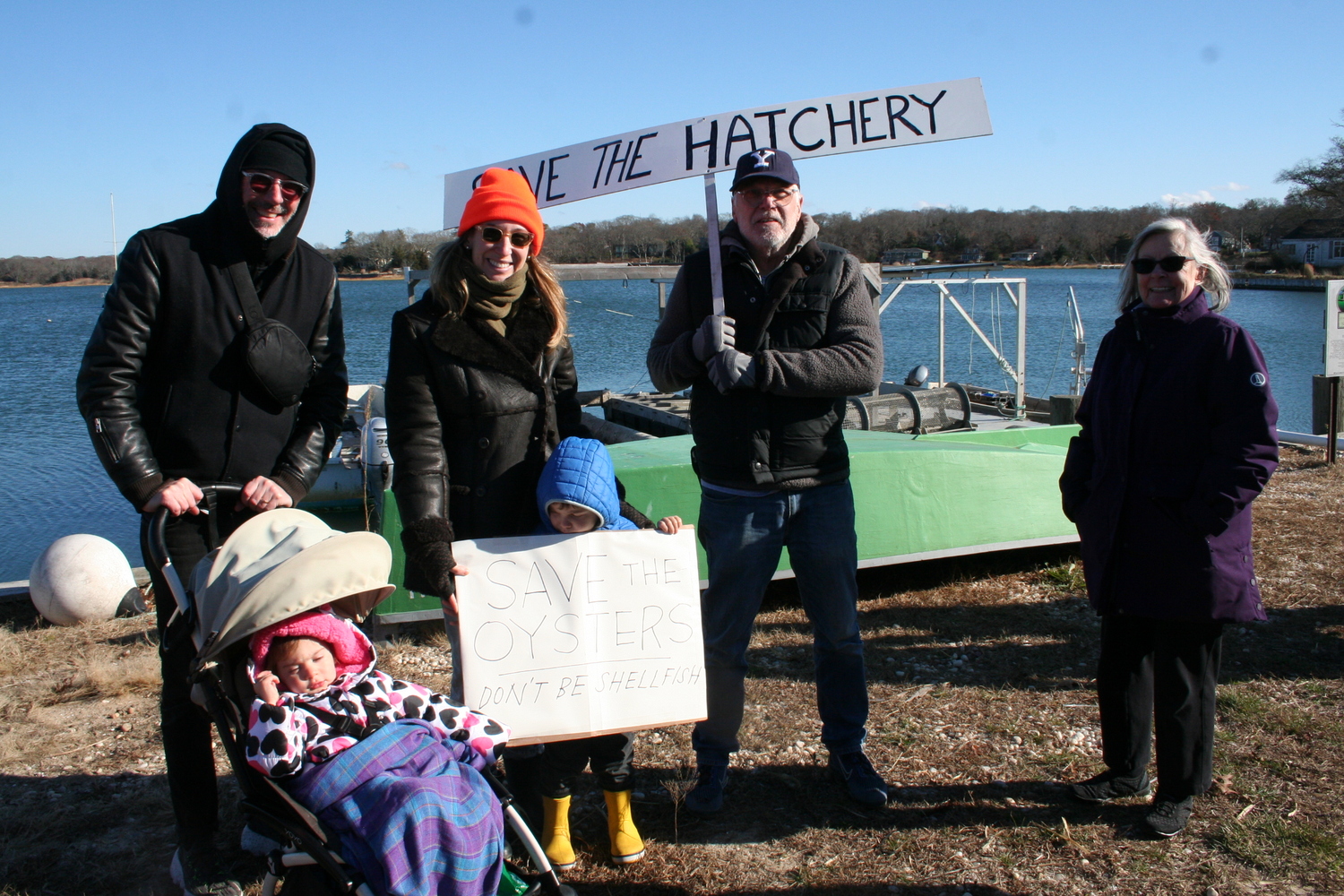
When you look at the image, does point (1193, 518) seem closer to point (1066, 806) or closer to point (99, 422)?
point (1066, 806)

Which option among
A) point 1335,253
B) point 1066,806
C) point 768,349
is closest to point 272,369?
point 768,349

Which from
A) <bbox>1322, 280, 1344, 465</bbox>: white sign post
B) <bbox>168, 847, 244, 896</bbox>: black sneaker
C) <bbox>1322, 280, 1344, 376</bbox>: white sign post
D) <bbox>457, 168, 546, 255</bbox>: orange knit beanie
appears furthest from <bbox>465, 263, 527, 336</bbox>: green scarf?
<bbox>1322, 280, 1344, 376</bbox>: white sign post

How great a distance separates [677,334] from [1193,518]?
5.69 ft

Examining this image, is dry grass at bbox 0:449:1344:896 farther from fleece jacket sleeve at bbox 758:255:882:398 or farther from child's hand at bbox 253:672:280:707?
fleece jacket sleeve at bbox 758:255:882:398

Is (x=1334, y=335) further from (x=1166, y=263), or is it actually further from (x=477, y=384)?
(x=477, y=384)

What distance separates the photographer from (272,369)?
2.92 metres

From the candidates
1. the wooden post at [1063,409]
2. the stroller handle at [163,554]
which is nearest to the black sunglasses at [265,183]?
the stroller handle at [163,554]

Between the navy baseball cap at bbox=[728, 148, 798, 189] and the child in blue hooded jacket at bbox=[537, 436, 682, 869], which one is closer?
the child in blue hooded jacket at bbox=[537, 436, 682, 869]

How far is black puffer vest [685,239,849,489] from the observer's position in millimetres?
3184

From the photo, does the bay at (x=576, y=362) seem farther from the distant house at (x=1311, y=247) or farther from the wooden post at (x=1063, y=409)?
the distant house at (x=1311, y=247)

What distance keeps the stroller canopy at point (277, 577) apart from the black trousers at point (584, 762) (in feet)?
2.59

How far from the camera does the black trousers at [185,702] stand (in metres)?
2.86

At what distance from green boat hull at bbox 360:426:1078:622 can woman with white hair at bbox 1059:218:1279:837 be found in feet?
7.65

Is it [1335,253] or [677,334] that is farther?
[1335,253]
